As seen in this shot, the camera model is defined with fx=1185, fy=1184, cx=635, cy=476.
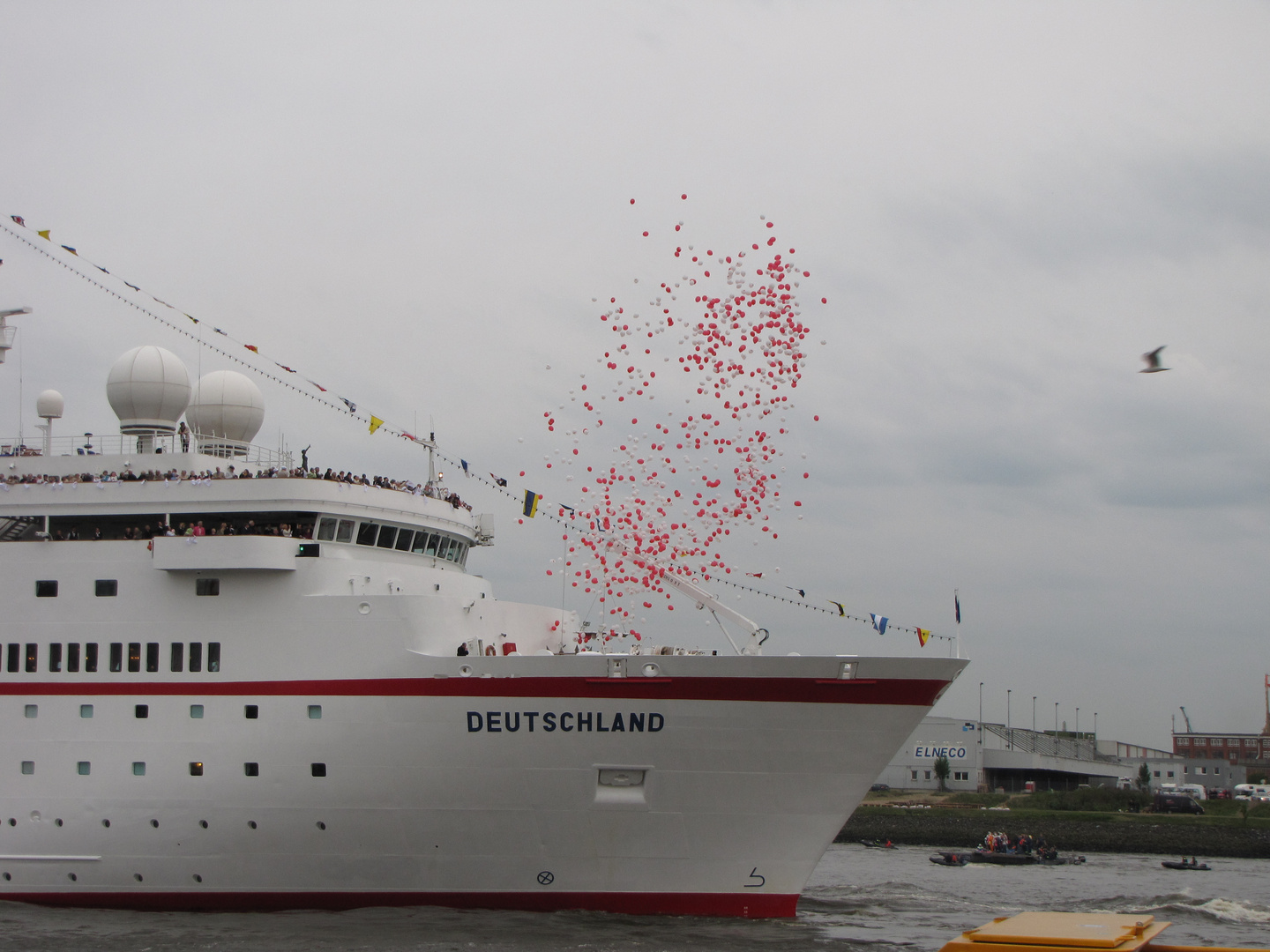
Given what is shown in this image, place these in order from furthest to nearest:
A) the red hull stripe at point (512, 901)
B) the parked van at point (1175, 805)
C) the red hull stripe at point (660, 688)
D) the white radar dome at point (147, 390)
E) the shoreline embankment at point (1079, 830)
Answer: the parked van at point (1175, 805)
the shoreline embankment at point (1079, 830)
the white radar dome at point (147, 390)
the red hull stripe at point (512, 901)
the red hull stripe at point (660, 688)

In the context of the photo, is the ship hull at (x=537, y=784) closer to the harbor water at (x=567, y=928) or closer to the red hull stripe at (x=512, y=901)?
the red hull stripe at (x=512, y=901)

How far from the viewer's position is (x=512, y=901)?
22.8m

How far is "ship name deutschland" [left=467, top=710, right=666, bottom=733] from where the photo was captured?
22.4m

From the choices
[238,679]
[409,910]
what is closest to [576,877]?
[409,910]

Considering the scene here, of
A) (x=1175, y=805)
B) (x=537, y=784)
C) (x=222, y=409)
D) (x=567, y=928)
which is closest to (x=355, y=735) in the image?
(x=537, y=784)

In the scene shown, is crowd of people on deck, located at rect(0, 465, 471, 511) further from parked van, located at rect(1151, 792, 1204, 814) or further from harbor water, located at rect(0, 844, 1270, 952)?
parked van, located at rect(1151, 792, 1204, 814)

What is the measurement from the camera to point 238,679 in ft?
77.9

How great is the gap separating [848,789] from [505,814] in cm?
657

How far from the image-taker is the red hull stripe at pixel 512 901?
74.1 ft

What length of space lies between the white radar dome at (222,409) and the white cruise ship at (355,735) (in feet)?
9.59

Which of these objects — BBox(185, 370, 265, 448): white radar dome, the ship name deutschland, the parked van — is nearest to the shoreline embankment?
the parked van

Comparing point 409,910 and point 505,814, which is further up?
point 505,814

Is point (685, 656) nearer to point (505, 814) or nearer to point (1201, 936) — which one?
point (505, 814)

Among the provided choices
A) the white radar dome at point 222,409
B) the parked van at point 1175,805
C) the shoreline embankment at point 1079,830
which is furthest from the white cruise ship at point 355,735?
the parked van at point 1175,805
